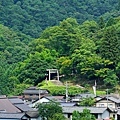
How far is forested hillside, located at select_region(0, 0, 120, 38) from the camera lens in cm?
8469

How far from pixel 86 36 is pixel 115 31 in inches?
314

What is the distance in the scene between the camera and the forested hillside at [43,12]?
84.7m

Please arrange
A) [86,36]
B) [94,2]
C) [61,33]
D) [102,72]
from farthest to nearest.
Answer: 1. [94,2]
2. [86,36]
3. [61,33]
4. [102,72]

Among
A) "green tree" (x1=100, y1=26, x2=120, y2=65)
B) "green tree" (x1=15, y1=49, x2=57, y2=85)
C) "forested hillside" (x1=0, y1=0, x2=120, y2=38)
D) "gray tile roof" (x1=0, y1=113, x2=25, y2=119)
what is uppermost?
"forested hillside" (x1=0, y1=0, x2=120, y2=38)

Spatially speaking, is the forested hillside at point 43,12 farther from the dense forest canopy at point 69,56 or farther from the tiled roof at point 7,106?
the tiled roof at point 7,106

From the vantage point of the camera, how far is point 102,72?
142ft

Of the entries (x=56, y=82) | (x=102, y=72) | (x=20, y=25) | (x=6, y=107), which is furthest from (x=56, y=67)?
(x=20, y=25)

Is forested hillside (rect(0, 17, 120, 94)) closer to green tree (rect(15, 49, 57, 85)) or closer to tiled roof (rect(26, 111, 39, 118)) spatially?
green tree (rect(15, 49, 57, 85))

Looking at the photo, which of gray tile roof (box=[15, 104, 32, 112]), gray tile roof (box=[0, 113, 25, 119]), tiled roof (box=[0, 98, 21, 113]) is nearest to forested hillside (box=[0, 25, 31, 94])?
gray tile roof (box=[15, 104, 32, 112])

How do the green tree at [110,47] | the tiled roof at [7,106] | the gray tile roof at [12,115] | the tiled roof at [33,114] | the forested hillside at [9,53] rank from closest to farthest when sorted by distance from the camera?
the gray tile roof at [12,115], the tiled roof at [33,114], the tiled roof at [7,106], the green tree at [110,47], the forested hillside at [9,53]

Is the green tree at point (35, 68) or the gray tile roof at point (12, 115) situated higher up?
the green tree at point (35, 68)

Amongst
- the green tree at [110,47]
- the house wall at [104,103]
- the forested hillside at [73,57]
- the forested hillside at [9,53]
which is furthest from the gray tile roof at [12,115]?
the forested hillside at [9,53]

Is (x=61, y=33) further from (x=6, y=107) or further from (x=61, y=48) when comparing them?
(x=6, y=107)

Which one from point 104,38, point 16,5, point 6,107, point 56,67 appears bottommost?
point 6,107
